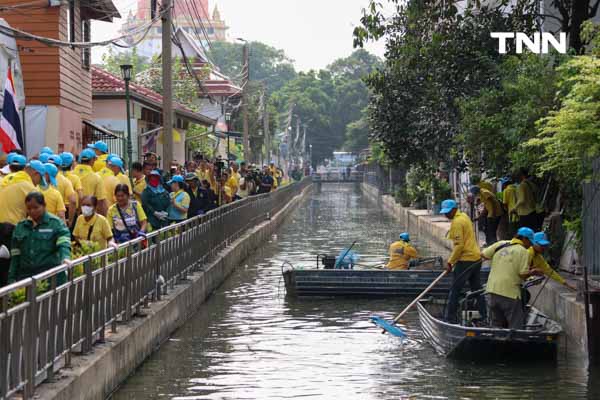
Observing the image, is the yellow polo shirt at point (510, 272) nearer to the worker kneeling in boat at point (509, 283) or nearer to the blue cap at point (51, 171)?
the worker kneeling in boat at point (509, 283)

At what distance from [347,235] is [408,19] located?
52.7ft

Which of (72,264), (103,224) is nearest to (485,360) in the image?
(103,224)

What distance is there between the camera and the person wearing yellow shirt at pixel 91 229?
46.7 feet

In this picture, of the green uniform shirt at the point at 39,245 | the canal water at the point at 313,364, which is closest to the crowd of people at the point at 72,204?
the green uniform shirt at the point at 39,245

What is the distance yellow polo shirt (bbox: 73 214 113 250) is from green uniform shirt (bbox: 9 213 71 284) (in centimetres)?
253

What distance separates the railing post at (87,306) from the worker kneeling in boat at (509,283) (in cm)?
540

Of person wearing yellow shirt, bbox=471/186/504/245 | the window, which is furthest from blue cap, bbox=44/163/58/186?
the window

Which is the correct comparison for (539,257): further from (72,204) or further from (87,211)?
(72,204)

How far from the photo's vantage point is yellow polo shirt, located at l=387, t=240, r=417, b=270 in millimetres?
22047

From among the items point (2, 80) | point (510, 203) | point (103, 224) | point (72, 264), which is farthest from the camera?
point (510, 203)

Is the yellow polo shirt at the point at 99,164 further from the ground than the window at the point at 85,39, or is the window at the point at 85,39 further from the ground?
the window at the point at 85,39

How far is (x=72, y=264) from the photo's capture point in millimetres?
10914

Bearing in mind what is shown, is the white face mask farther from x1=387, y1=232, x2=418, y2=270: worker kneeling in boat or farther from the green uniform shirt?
x1=387, y1=232, x2=418, y2=270: worker kneeling in boat

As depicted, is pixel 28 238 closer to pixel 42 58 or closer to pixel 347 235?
pixel 42 58
